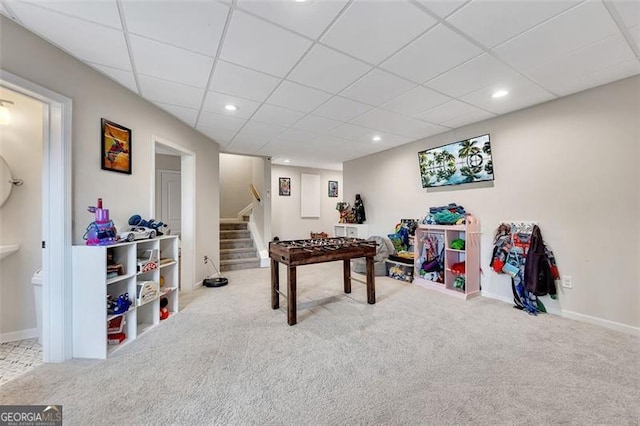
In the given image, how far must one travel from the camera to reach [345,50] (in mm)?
2027

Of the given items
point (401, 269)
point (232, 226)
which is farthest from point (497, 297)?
point (232, 226)

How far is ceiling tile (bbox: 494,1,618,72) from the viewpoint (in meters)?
1.68

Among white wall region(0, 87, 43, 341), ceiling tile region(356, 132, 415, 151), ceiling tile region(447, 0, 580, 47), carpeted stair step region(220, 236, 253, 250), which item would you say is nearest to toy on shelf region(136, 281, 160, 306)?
white wall region(0, 87, 43, 341)

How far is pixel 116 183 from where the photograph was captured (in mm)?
2547

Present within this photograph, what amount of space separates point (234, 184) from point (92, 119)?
5.59 m

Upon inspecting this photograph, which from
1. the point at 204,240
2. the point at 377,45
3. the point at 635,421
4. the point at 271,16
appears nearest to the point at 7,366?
the point at 204,240

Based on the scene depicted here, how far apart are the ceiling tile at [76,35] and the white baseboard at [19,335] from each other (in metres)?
2.68

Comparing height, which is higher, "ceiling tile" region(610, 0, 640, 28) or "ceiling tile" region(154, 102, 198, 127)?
"ceiling tile" region(154, 102, 198, 127)

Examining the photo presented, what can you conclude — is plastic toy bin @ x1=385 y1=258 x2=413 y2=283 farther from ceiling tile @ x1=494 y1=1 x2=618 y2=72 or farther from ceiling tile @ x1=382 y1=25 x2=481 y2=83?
ceiling tile @ x1=494 y1=1 x2=618 y2=72

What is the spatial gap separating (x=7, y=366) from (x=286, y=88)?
3.42 meters

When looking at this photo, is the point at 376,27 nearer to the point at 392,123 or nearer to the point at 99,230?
the point at 392,123

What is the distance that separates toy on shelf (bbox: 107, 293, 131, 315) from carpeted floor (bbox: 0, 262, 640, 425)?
0.36 m

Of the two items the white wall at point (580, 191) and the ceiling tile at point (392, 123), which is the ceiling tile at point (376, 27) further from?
the white wall at point (580, 191)

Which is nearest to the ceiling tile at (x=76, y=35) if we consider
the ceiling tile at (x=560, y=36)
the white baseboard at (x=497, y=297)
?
the ceiling tile at (x=560, y=36)
